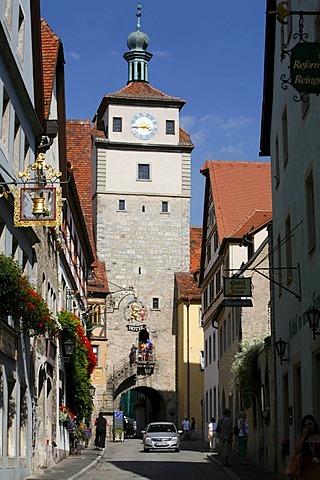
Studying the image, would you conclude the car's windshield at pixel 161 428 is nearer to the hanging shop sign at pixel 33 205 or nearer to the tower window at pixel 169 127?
the hanging shop sign at pixel 33 205

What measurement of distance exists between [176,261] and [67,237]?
33.5 metres

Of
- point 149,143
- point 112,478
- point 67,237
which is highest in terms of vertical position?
point 149,143

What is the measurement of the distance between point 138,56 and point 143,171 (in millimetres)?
12664

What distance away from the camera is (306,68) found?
11.4 m

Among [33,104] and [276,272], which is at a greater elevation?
[33,104]

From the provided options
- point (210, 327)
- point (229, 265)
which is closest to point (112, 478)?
point (229, 265)

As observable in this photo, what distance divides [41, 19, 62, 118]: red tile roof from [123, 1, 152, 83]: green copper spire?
4708 centimetres

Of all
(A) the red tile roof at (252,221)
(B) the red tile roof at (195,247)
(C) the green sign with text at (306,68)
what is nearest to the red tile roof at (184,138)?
(B) the red tile roof at (195,247)

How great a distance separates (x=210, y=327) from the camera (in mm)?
51750

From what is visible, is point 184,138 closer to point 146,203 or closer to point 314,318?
point 146,203

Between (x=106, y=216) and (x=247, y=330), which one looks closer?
(x=247, y=330)

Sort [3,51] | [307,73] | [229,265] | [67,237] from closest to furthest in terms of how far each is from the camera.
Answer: [307,73] → [3,51] → [67,237] → [229,265]

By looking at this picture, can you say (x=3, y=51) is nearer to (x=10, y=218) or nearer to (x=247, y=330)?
(x=10, y=218)

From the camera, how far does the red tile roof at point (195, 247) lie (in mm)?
71250
